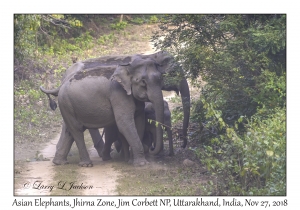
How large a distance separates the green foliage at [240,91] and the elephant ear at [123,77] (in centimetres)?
93

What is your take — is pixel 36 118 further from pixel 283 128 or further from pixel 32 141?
pixel 283 128

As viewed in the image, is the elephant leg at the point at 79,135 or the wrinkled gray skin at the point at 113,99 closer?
the wrinkled gray skin at the point at 113,99

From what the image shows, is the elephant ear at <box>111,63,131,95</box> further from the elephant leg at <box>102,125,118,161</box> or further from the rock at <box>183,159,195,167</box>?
the rock at <box>183,159,195,167</box>

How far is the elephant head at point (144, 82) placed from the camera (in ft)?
38.0

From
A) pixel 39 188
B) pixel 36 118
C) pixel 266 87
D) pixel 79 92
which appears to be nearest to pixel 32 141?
pixel 36 118

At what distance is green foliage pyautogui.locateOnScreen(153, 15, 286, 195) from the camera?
29.1 feet

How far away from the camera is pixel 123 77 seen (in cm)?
1173

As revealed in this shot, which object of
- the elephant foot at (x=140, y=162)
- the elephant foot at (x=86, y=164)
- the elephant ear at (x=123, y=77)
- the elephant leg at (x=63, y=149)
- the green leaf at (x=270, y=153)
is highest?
the elephant ear at (x=123, y=77)

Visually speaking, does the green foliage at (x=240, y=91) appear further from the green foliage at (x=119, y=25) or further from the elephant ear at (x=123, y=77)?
the green foliage at (x=119, y=25)

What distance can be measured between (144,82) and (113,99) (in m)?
0.64

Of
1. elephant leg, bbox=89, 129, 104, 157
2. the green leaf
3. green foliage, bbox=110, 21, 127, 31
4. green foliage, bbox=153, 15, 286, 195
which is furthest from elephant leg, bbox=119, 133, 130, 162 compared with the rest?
green foliage, bbox=110, 21, 127, 31

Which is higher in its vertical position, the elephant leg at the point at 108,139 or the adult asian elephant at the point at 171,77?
the adult asian elephant at the point at 171,77

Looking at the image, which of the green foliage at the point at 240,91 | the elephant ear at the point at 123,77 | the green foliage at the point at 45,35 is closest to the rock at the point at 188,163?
the green foliage at the point at 240,91

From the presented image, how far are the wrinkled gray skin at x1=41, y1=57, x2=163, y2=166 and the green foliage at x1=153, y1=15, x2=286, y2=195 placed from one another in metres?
0.73
